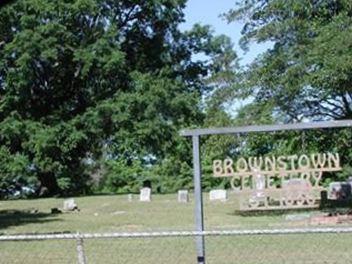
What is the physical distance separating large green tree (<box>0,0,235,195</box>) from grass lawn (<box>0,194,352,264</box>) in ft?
56.2

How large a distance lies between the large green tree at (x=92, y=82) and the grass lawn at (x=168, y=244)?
1714 cm

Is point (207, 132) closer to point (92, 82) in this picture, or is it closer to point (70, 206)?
point (70, 206)

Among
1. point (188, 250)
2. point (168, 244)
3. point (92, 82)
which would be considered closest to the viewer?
point (188, 250)

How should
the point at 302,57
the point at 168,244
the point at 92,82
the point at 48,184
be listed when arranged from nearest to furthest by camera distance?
the point at 168,244, the point at 302,57, the point at 92,82, the point at 48,184

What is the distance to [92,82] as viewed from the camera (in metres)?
45.6

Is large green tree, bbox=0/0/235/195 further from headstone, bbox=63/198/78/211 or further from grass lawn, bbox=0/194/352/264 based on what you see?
grass lawn, bbox=0/194/352/264

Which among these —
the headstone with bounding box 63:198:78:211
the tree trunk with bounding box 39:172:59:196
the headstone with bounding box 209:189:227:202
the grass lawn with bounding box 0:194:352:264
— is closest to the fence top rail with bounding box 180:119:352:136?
the grass lawn with bounding box 0:194:352:264

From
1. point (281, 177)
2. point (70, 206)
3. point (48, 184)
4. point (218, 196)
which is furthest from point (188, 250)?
point (48, 184)

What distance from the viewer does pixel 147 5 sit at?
4584 cm

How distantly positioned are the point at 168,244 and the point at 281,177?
122 inches

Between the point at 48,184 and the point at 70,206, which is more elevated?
the point at 48,184

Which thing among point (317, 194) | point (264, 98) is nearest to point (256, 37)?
point (264, 98)

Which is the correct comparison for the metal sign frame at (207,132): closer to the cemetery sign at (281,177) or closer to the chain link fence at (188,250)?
the chain link fence at (188,250)

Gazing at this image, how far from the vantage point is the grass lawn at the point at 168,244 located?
12938 millimetres
